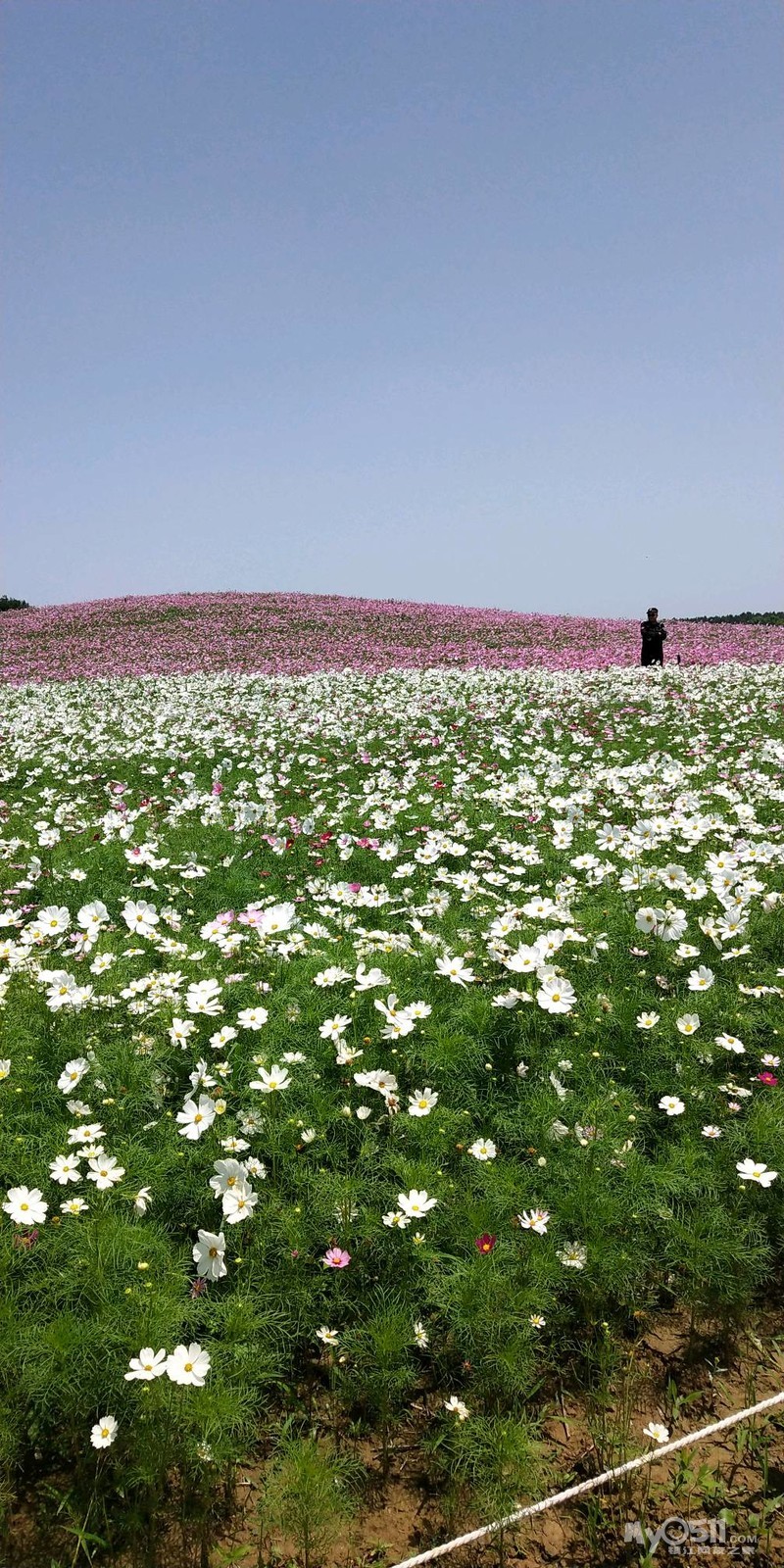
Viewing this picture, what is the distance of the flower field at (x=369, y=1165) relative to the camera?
7.77 ft

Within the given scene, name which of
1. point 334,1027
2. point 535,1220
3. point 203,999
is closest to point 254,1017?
point 203,999

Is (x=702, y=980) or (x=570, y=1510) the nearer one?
(x=570, y=1510)

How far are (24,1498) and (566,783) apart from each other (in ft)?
24.0

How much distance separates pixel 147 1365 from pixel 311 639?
23746 millimetres

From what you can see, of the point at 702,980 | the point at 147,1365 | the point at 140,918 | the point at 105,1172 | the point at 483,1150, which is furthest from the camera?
the point at 140,918

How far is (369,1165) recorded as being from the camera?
10.5 feet

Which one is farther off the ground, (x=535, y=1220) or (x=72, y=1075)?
(x=72, y=1075)

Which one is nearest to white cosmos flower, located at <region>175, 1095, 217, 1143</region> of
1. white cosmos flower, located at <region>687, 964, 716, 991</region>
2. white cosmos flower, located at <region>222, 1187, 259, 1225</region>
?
white cosmos flower, located at <region>222, 1187, 259, 1225</region>

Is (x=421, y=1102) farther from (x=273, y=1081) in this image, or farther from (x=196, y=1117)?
(x=196, y=1117)

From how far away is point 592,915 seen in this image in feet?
16.1

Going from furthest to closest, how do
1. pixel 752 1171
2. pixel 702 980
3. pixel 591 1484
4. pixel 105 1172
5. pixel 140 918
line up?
pixel 140 918, pixel 702 980, pixel 752 1171, pixel 105 1172, pixel 591 1484

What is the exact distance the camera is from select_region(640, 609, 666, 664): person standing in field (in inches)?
716

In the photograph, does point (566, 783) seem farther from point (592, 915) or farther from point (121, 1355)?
point (121, 1355)

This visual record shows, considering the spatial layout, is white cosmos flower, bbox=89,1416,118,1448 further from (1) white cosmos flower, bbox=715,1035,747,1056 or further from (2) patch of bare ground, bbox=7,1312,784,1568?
(1) white cosmos flower, bbox=715,1035,747,1056
